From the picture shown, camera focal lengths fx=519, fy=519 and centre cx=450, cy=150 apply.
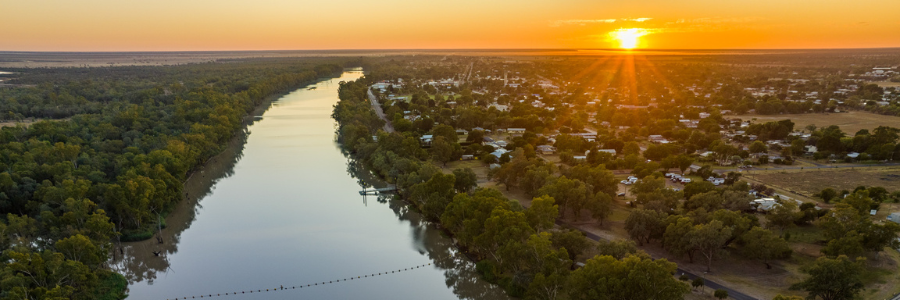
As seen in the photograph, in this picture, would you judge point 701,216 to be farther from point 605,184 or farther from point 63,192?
point 63,192

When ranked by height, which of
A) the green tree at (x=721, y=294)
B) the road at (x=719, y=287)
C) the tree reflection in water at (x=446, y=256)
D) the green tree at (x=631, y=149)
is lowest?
the tree reflection in water at (x=446, y=256)

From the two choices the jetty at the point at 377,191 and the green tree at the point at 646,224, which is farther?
the jetty at the point at 377,191

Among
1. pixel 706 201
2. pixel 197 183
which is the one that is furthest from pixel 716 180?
pixel 197 183

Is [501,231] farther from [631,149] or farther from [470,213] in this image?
[631,149]

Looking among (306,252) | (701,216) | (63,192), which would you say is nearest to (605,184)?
(701,216)

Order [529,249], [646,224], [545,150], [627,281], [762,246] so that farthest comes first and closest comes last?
[545,150], [646,224], [762,246], [529,249], [627,281]

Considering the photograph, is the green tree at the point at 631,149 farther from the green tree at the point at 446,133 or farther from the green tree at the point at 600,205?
the green tree at the point at 600,205

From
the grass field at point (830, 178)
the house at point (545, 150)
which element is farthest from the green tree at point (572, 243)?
the house at point (545, 150)

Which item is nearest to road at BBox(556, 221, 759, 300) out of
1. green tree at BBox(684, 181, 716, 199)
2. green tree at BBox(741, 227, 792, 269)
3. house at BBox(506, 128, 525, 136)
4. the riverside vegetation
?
the riverside vegetation
